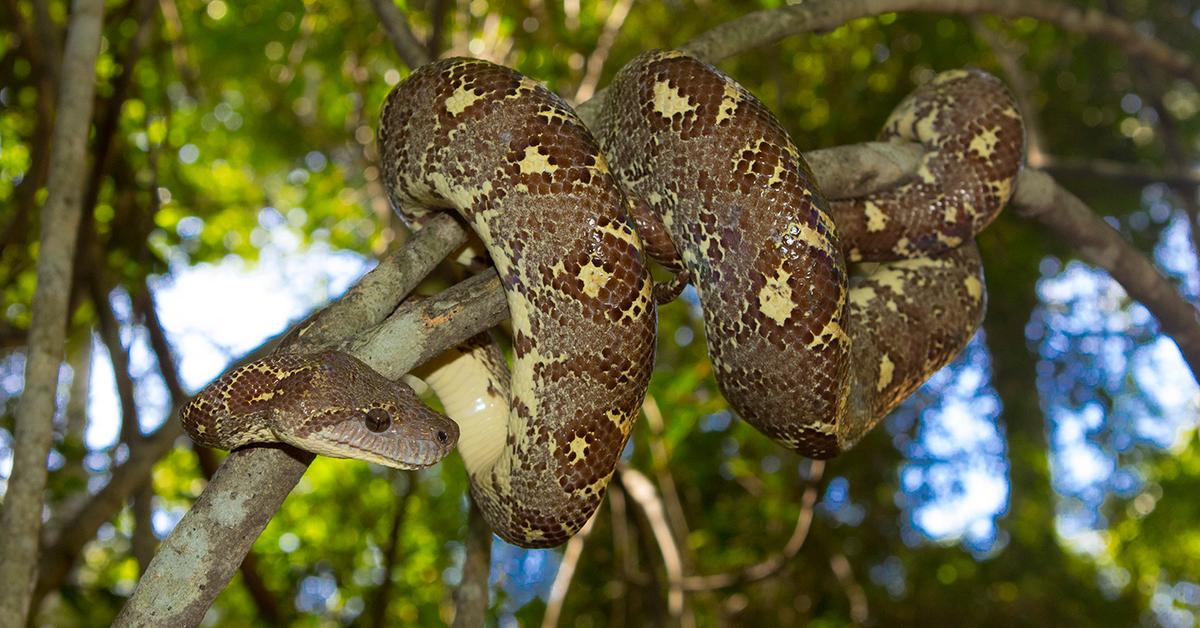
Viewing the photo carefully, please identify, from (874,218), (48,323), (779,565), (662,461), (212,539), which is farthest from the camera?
(662,461)

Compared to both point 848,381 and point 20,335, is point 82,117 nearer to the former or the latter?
point 20,335

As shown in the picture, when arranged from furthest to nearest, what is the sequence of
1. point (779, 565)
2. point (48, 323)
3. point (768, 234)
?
point (779, 565) < point (48, 323) < point (768, 234)

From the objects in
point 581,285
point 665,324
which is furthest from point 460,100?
point 665,324

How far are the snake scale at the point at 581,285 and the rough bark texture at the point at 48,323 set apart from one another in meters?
0.71

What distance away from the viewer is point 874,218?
2.68 metres

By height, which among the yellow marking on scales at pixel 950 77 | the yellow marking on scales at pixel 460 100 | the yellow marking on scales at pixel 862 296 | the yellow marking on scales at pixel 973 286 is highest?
the yellow marking on scales at pixel 460 100

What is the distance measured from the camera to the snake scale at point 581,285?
193 cm

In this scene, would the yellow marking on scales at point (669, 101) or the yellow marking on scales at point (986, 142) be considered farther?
the yellow marking on scales at point (986, 142)

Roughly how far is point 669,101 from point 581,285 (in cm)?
53

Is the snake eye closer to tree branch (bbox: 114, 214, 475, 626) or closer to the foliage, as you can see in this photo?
tree branch (bbox: 114, 214, 475, 626)

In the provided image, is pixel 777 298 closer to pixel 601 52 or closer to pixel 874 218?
pixel 874 218

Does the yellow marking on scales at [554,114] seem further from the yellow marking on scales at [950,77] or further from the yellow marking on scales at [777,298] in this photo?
the yellow marking on scales at [950,77]

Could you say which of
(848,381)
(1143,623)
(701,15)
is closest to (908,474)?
(1143,623)

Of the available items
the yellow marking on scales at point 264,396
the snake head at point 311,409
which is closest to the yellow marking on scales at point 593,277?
the snake head at point 311,409
